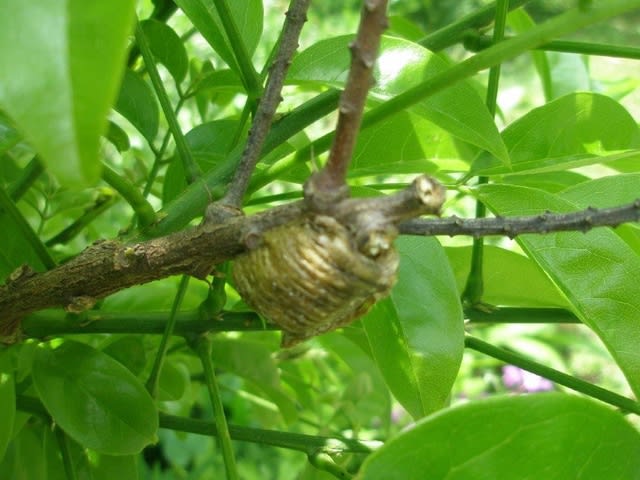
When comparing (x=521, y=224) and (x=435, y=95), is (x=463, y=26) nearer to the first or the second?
(x=435, y=95)

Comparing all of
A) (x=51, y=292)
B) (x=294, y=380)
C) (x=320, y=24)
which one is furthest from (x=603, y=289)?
(x=320, y=24)

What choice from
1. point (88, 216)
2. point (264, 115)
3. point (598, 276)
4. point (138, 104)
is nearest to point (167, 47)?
point (138, 104)

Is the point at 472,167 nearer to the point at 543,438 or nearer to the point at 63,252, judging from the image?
the point at 543,438

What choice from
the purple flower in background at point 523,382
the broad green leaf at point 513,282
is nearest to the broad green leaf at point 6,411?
the broad green leaf at point 513,282

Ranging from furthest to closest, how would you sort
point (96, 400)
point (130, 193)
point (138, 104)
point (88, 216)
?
point (88, 216) < point (138, 104) < point (96, 400) < point (130, 193)

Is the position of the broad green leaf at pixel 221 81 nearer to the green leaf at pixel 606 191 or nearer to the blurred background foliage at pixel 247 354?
the blurred background foliage at pixel 247 354

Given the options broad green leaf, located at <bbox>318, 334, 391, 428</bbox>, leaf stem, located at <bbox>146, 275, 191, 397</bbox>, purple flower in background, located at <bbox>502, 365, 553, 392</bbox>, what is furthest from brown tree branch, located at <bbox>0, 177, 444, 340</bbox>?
purple flower in background, located at <bbox>502, 365, 553, 392</bbox>
